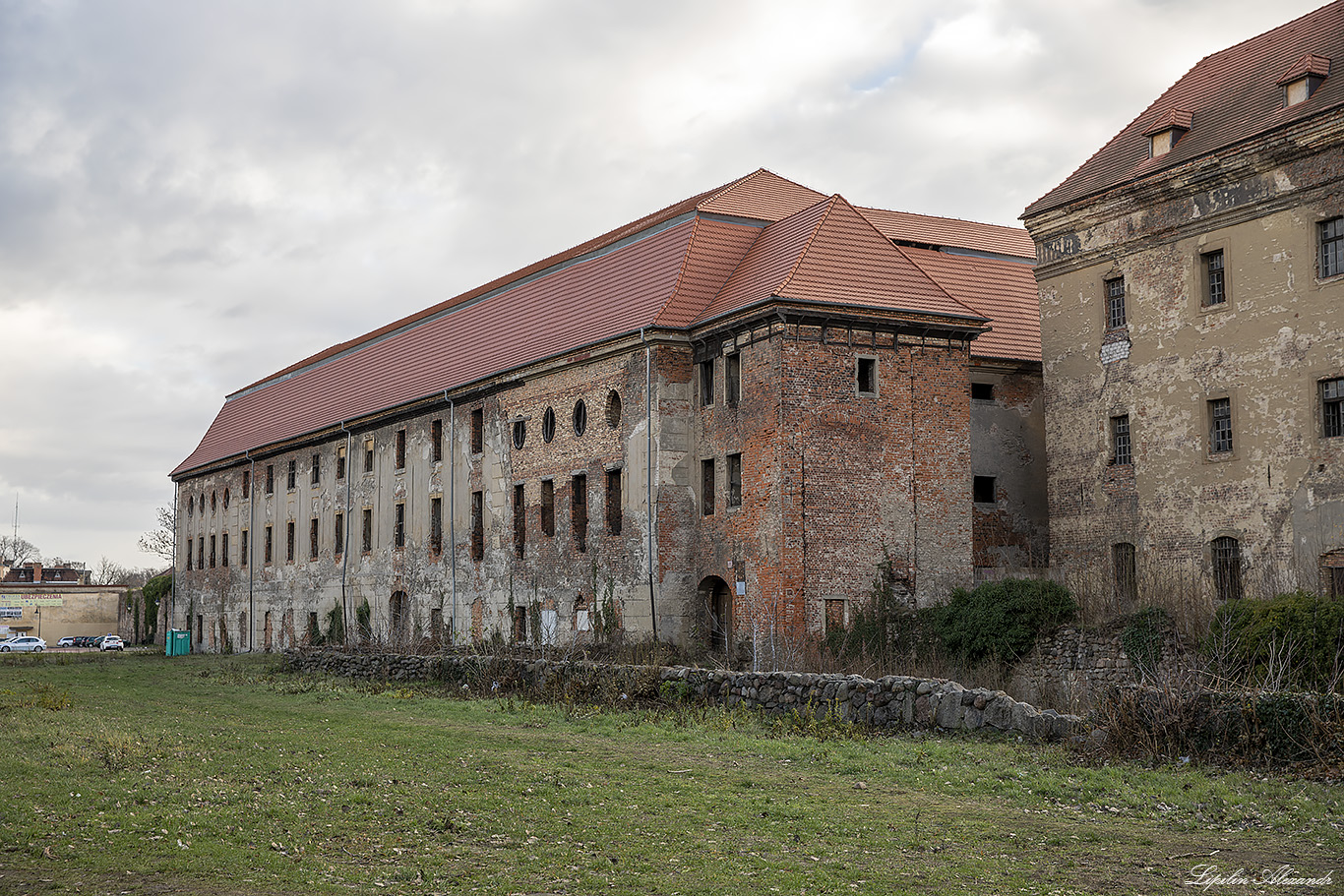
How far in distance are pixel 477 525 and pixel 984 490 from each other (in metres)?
14.6

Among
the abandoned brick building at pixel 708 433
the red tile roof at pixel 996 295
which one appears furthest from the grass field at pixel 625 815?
the red tile roof at pixel 996 295

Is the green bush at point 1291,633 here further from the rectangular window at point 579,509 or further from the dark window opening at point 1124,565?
the rectangular window at point 579,509

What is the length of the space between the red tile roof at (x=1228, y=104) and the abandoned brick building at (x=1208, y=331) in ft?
0.21

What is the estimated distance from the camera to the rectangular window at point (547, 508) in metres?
35.7

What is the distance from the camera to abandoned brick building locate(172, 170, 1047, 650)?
29844mm

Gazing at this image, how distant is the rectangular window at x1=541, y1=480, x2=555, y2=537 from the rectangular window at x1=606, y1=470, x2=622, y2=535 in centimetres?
262

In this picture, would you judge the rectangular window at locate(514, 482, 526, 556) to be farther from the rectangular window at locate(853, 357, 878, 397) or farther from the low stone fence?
the rectangular window at locate(853, 357, 878, 397)

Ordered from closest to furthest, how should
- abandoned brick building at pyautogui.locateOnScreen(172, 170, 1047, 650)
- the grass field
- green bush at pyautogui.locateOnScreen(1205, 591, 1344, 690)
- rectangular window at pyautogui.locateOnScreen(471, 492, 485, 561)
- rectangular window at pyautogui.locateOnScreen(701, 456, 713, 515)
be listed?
the grass field < green bush at pyautogui.locateOnScreen(1205, 591, 1344, 690) < abandoned brick building at pyautogui.locateOnScreen(172, 170, 1047, 650) < rectangular window at pyautogui.locateOnScreen(701, 456, 713, 515) < rectangular window at pyautogui.locateOnScreen(471, 492, 485, 561)

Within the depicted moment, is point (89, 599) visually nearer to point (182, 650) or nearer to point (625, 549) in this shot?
point (182, 650)

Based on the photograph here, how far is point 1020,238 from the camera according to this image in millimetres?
42625

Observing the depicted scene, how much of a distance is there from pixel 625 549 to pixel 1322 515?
15.5m

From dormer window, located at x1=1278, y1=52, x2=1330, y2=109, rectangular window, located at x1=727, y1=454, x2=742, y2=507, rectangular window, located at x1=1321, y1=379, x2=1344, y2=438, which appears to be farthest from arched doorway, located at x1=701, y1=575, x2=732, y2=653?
dormer window, located at x1=1278, y1=52, x2=1330, y2=109

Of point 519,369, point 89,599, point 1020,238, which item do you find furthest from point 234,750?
point 89,599

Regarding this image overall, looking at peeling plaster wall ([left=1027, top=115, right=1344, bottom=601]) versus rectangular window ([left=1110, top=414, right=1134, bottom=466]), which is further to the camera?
rectangular window ([left=1110, top=414, right=1134, bottom=466])
